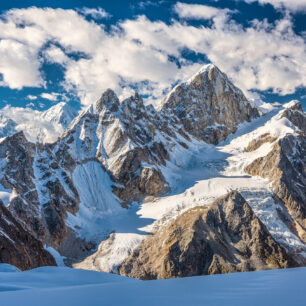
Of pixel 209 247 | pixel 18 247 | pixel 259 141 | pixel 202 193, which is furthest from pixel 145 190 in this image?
pixel 18 247

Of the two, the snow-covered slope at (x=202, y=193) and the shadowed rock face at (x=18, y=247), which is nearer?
the shadowed rock face at (x=18, y=247)

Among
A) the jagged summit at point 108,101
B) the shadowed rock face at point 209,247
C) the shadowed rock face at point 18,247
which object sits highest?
the jagged summit at point 108,101

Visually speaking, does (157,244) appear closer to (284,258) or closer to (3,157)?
(284,258)

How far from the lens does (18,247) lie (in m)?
61.1

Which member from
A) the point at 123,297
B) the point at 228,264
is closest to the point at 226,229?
the point at 228,264

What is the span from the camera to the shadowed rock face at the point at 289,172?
378 ft

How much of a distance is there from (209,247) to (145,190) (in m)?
46.8

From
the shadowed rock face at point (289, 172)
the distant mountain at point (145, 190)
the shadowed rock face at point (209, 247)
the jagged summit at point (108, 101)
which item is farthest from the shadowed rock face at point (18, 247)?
the jagged summit at point (108, 101)

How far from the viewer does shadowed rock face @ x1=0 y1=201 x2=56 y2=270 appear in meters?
57.3

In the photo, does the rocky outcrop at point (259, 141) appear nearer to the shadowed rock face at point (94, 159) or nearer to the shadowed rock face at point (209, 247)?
the shadowed rock face at point (94, 159)

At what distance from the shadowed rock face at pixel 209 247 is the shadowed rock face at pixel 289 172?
67.3ft

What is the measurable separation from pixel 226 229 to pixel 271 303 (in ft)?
277

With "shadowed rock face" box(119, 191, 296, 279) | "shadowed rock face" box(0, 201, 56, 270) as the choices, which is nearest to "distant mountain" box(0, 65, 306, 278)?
"shadowed rock face" box(119, 191, 296, 279)

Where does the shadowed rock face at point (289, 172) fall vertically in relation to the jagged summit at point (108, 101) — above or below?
below
